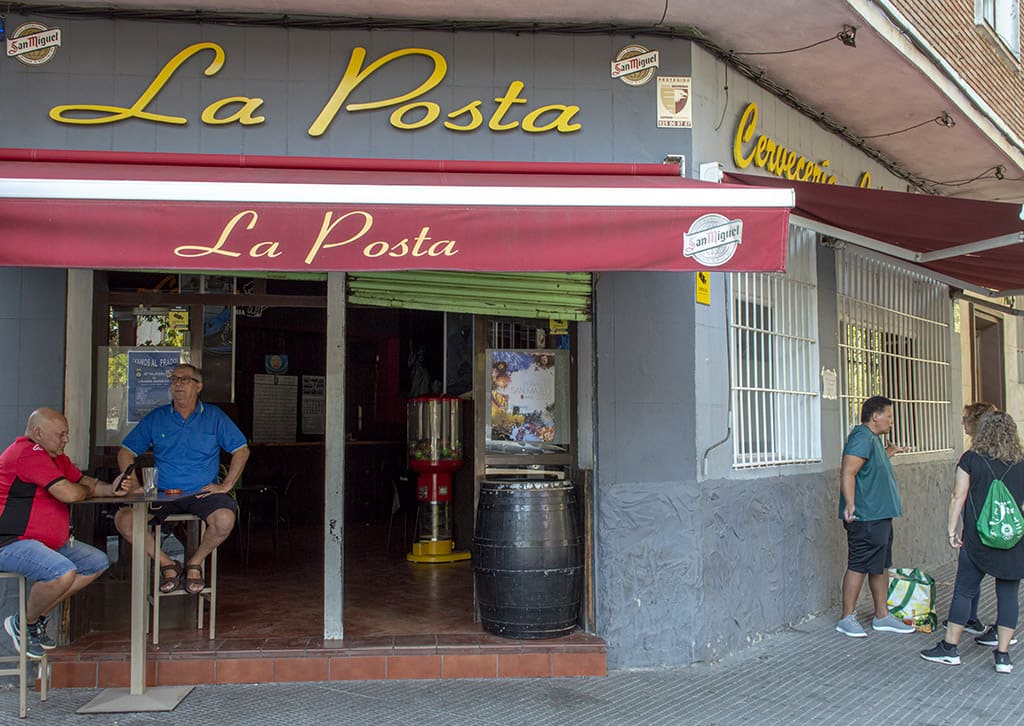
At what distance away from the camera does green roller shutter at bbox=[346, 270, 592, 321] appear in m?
5.86

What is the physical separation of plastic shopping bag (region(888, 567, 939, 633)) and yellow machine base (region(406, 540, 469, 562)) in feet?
12.3

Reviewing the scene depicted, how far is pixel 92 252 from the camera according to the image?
14.3ft

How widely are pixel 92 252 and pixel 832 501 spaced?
587 centimetres

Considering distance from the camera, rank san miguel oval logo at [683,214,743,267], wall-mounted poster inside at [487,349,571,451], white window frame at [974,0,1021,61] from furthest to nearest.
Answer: white window frame at [974,0,1021,61]
wall-mounted poster inside at [487,349,571,451]
san miguel oval logo at [683,214,743,267]

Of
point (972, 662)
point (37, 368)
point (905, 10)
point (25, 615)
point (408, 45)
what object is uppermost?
point (905, 10)

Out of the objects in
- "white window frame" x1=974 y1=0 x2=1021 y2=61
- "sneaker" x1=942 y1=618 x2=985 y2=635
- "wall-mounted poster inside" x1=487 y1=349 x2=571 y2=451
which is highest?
"white window frame" x1=974 y1=0 x2=1021 y2=61

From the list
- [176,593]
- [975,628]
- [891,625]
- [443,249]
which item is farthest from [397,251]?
[975,628]

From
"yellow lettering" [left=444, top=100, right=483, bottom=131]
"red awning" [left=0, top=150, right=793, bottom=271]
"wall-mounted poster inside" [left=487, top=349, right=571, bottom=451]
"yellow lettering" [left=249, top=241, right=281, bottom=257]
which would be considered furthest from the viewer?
"wall-mounted poster inside" [left=487, top=349, right=571, bottom=451]

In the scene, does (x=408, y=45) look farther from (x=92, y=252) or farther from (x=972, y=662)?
(x=972, y=662)

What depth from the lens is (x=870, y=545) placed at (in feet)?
21.9

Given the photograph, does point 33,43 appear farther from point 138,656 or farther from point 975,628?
point 975,628

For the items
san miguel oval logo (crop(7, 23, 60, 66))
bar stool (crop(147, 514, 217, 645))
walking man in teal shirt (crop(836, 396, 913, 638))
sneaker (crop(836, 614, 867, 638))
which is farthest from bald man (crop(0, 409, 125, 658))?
sneaker (crop(836, 614, 867, 638))

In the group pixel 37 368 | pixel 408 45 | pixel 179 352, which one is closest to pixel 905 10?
pixel 408 45

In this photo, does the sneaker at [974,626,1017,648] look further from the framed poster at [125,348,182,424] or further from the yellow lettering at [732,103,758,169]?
the framed poster at [125,348,182,424]
